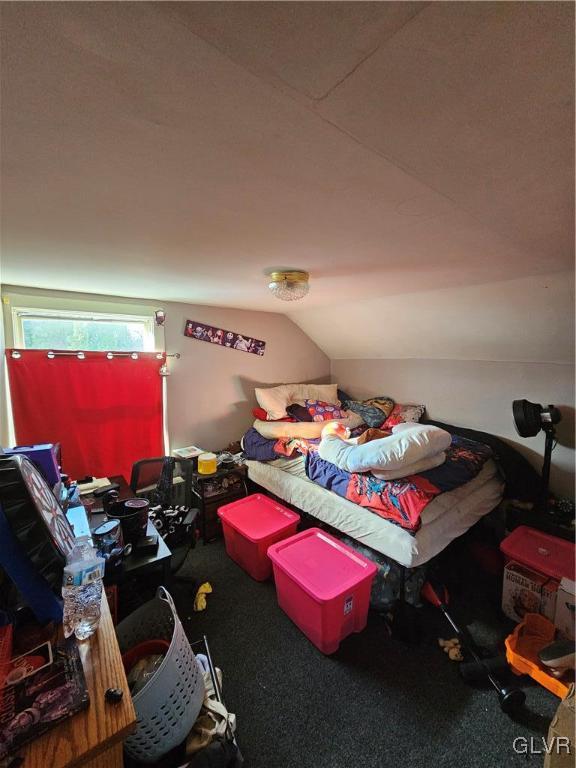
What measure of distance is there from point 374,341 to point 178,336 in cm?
213

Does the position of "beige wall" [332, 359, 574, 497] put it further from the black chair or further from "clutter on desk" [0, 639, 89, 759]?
"clutter on desk" [0, 639, 89, 759]

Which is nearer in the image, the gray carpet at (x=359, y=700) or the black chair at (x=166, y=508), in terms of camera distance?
the gray carpet at (x=359, y=700)

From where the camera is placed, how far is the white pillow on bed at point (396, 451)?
204 cm

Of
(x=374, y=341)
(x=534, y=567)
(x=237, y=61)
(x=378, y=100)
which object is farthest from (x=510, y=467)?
(x=237, y=61)

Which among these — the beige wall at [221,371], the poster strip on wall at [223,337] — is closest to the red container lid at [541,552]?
the beige wall at [221,371]

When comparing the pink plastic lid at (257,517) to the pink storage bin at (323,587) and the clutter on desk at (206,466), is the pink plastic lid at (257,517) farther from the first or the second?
the clutter on desk at (206,466)

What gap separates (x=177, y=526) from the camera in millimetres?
2010

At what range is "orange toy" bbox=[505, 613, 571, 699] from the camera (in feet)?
4.82

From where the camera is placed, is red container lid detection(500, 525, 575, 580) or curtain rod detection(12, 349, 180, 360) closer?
red container lid detection(500, 525, 575, 580)

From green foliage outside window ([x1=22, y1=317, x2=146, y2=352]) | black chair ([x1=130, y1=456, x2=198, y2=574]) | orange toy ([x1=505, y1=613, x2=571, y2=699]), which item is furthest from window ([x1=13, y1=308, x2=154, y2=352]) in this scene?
orange toy ([x1=505, y1=613, x2=571, y2=699])

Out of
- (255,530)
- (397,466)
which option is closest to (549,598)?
(397,466)

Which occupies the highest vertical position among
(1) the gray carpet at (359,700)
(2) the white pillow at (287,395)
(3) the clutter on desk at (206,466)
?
(2) the white pillow at (287,395)

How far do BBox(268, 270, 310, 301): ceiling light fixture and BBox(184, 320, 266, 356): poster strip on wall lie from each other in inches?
53.2

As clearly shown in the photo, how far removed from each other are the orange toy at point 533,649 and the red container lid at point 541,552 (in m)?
0.26
